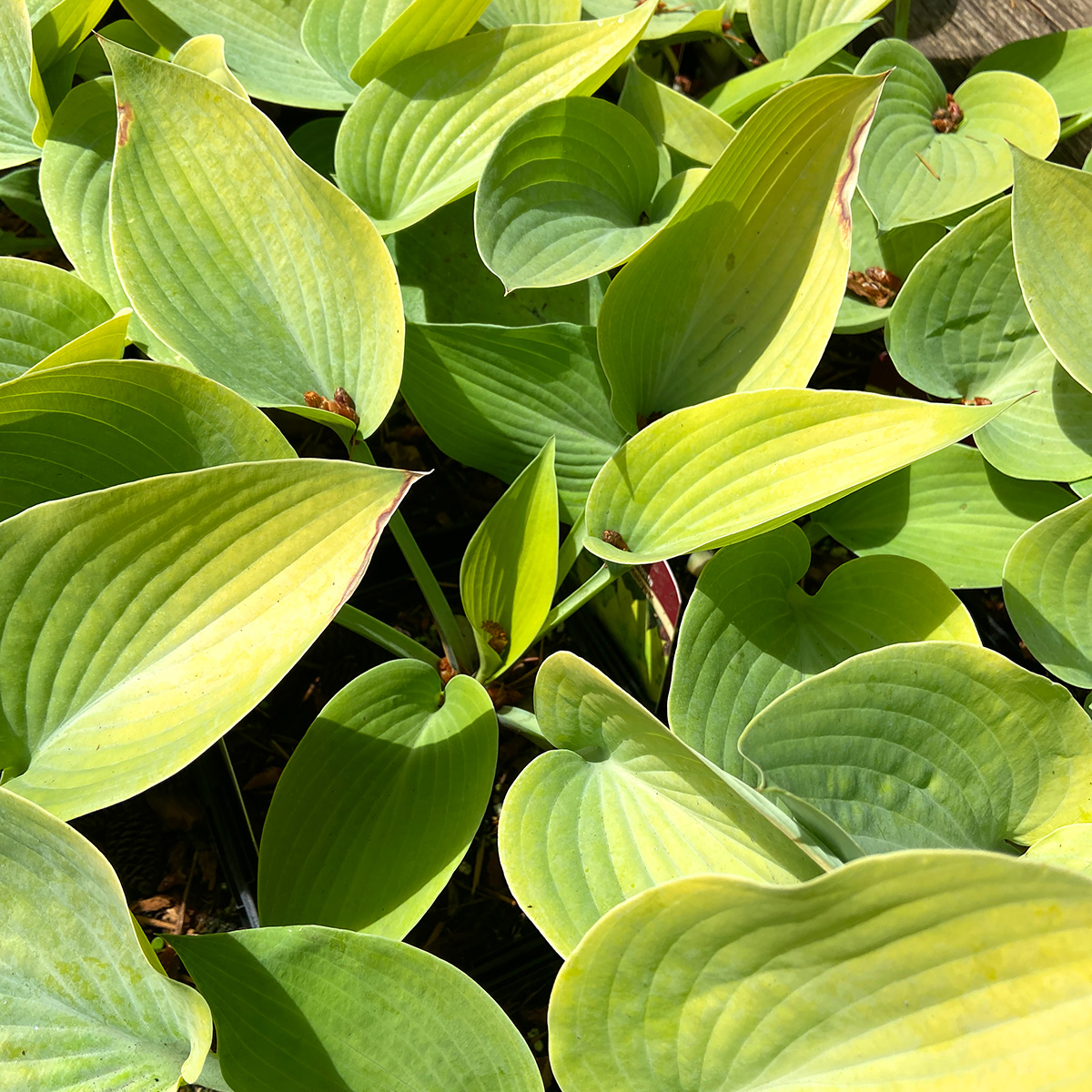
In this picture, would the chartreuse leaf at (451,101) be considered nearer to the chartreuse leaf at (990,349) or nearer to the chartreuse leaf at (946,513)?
the chartreuse leaf at (990,349)

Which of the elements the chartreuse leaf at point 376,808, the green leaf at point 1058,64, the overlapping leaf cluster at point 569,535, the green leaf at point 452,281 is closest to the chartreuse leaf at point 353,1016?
the overlapping leaf cluster at point 569,535

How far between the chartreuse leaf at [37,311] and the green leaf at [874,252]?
917mm

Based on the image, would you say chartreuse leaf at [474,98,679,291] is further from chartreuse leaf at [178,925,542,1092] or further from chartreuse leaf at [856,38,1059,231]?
chartreuse leaf at [178,925,542,1092]

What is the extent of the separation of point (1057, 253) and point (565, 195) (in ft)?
1.76

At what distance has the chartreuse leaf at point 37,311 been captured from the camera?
1.00 metres

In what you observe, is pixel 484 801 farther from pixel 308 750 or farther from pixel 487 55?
pixel 487 55

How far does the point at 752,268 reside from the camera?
95cm

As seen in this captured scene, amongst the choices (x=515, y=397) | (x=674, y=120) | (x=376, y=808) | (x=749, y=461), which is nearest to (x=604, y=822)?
(x=376, y=808)

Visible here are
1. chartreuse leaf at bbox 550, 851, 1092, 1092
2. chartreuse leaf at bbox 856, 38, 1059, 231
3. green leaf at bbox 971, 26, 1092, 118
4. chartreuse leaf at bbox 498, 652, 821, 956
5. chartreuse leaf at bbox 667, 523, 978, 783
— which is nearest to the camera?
chartreuse leaf at bbox 550, 851, 1092, 1092

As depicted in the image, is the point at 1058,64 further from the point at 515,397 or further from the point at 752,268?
the point at 515,397

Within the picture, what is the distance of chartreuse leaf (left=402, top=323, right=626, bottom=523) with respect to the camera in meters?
1.00

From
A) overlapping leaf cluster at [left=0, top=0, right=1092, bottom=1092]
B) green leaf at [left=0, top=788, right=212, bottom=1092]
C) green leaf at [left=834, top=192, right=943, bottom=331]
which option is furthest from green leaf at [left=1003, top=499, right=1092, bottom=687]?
green leaf at [left=0, top=788, right=212, bottom=1092]

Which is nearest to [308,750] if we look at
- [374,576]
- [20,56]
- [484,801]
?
[484,801]

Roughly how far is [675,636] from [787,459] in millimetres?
314
